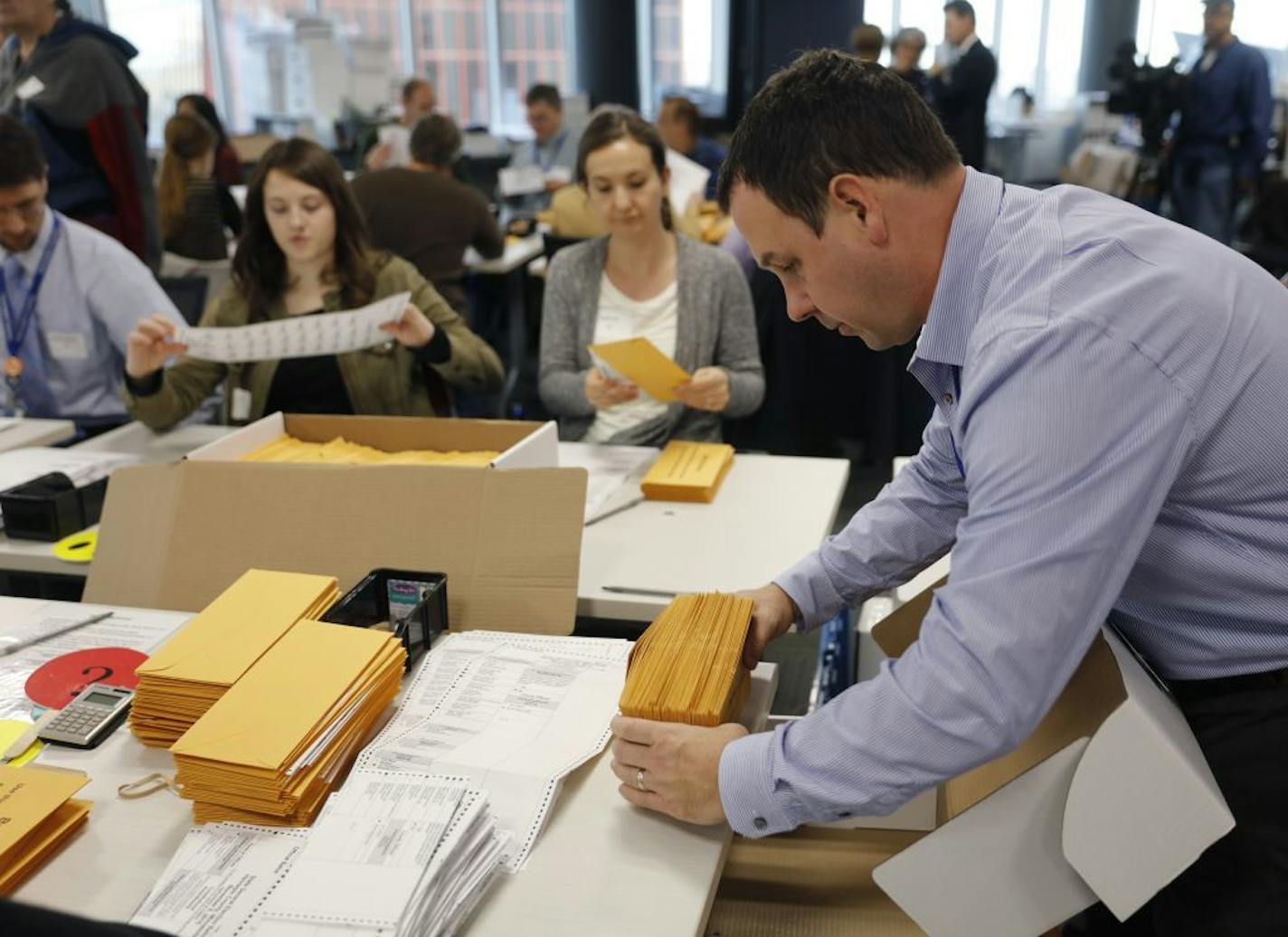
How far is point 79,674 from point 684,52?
10725 millimetres

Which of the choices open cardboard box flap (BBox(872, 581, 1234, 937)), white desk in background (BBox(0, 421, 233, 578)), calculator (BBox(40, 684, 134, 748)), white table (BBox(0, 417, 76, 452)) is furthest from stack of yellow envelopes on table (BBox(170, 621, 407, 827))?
white table (BBox(0, 417, 76, 452))

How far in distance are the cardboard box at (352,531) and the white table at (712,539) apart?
4.4 inches

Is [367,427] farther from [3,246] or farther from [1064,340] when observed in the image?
[1064,340]

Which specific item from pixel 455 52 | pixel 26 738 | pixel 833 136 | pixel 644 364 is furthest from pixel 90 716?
pixel 455 52

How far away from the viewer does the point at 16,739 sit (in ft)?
4.43

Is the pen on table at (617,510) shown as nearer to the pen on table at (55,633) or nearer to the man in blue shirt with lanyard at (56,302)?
the pen on table at (55,633)

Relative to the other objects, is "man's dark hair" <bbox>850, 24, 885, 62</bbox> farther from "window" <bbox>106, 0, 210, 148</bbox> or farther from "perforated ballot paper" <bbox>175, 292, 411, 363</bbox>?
"window" <bbox>106, 0, 210, 148</bbox>

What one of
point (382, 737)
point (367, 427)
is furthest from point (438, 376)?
point (382, 737)

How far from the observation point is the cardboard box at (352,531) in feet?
5.42

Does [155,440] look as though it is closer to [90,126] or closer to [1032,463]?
[90,126]

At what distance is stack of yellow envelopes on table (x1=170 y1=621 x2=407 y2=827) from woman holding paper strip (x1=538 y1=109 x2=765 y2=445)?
1.30 metres

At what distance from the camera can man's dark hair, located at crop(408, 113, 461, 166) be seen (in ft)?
16.6

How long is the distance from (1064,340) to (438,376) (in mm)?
2009

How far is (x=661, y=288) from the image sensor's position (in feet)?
9.01
